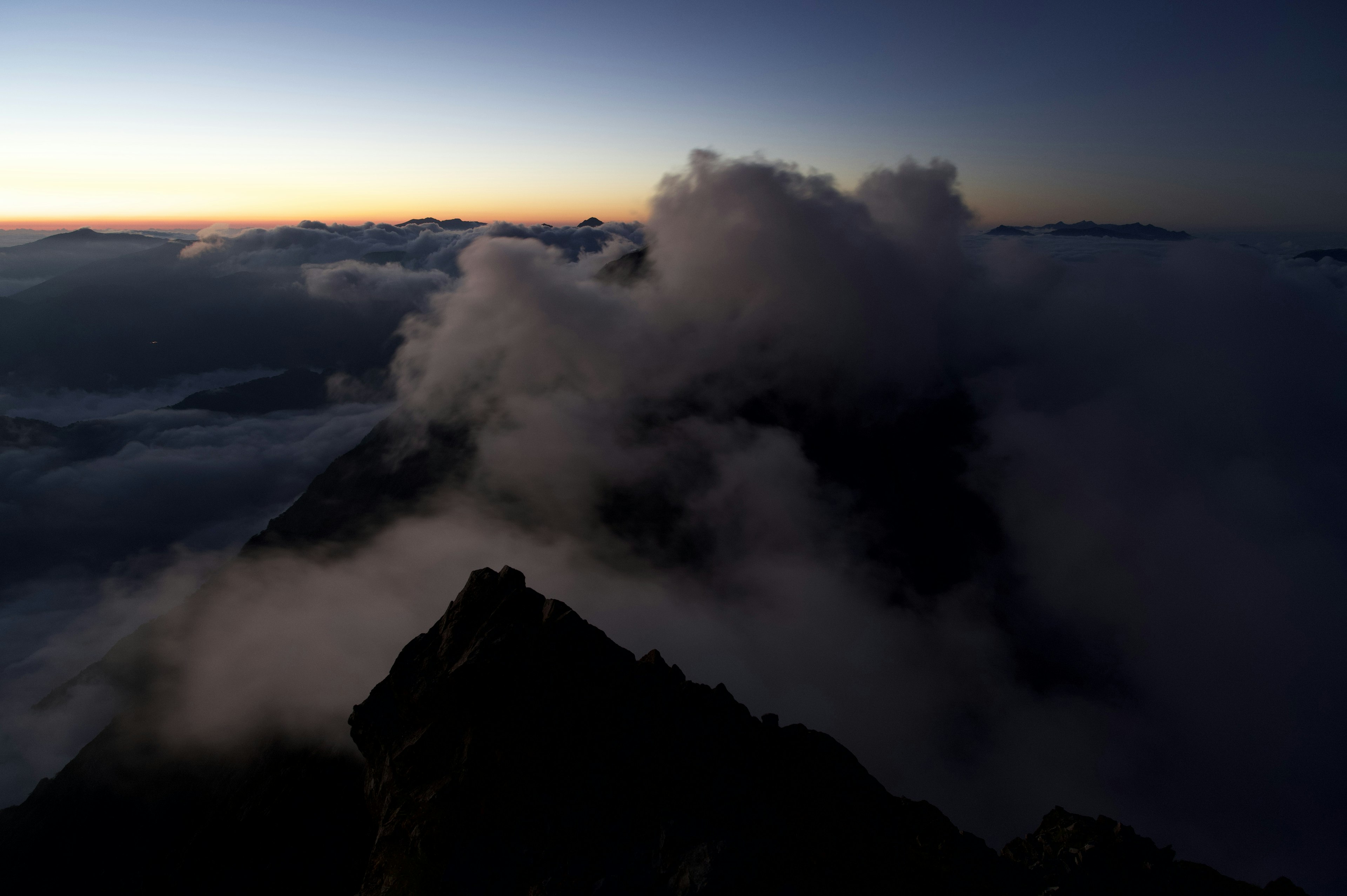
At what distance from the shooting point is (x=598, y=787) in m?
25.8

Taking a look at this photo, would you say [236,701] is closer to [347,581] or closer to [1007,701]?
[347,581]

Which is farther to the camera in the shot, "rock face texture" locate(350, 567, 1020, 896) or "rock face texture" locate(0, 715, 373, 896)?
"rock face texture" locate(0, 715, 373, 896)

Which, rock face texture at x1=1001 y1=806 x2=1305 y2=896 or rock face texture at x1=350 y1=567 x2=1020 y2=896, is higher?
rock face texture at x1=350 y1=567 x2=1020 y2=896

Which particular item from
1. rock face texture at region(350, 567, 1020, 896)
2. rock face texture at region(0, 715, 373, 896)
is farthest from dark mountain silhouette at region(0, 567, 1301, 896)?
rock face texture at region(0, 715, 373, 896)

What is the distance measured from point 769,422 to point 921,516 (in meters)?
59.4

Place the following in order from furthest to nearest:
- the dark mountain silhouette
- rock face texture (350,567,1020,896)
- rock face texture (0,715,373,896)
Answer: rock face texture (0,715,373,896)
the dark mountain silhouette
rock face texture (350,567,1020,896)

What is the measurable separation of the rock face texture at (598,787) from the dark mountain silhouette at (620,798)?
0.26 ft

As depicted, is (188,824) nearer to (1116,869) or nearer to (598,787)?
(598,787)

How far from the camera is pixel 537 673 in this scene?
93.6 feet

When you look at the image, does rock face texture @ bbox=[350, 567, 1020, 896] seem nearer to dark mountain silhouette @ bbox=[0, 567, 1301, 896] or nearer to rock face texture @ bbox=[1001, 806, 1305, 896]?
dark mountain silhouette @ bbox=[0, 567, 1301, 896]

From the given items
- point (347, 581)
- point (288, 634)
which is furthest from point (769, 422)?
point (288, 634)

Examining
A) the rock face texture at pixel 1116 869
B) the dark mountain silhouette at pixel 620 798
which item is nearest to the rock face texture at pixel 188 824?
the dark mountain silhouette at pixel 620 798

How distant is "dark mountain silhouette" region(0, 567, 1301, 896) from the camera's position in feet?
76.7

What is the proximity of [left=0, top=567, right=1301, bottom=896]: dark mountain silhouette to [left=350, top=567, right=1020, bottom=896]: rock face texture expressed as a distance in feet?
0.26
